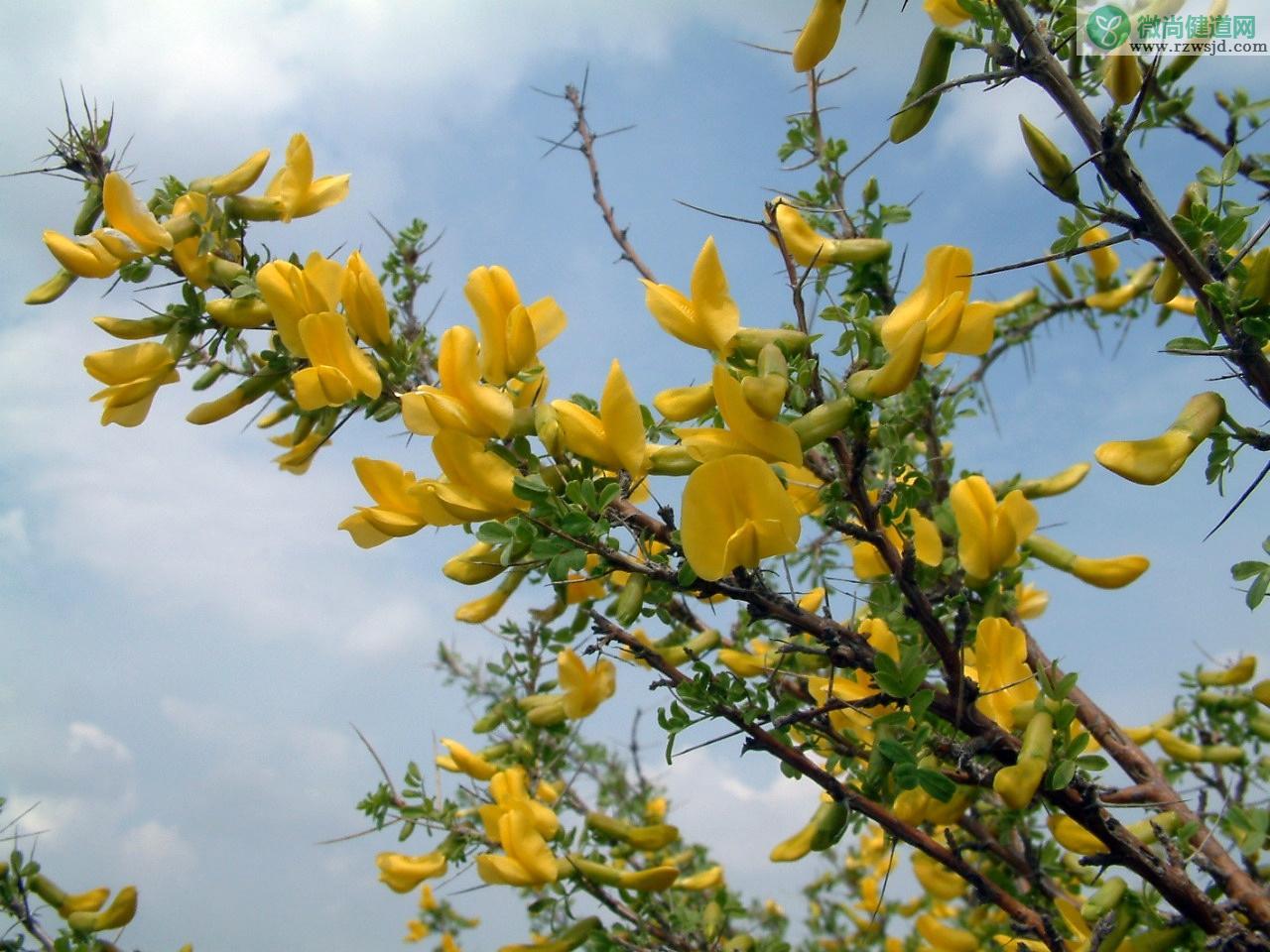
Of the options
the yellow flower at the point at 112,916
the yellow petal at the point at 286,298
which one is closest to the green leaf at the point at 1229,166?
the yellow petal at the point at 286,298

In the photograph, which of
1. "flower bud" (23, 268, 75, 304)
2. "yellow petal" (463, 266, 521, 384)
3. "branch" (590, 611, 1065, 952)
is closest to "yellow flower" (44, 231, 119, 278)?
"flower bud" (23, 268, 75, 304)

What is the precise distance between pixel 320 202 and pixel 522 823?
1157 mm

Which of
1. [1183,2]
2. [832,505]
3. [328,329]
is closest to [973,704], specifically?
[832,505]

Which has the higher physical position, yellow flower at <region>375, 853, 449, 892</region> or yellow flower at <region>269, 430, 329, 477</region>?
yellow flower at <region>269, 430, 329, 477</region>

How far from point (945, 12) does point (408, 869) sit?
187cm

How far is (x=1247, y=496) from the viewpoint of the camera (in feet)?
3.29

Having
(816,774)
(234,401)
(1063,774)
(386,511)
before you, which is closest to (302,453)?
(234,401)

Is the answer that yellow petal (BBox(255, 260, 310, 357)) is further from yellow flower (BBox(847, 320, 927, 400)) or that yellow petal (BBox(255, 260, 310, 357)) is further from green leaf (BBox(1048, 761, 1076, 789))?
green leaf (BBox(1048, 761, 1076, 789))

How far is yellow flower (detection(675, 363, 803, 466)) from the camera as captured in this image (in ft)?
3.45

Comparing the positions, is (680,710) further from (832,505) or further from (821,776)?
(832,505)

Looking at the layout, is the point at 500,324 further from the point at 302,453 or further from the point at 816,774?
the point at 816,774

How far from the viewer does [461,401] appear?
1218 mm

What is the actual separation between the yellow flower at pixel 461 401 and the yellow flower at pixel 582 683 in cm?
81

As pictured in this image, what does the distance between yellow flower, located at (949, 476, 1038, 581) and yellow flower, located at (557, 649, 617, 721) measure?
0.77m
